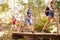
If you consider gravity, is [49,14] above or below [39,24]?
above

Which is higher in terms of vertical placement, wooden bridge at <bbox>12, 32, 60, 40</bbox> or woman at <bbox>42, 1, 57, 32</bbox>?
woman at <bbox>42, 1, 57, 32</bbox>

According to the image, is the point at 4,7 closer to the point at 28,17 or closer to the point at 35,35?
the point at 28,17

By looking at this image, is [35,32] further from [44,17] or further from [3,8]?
[3,8]

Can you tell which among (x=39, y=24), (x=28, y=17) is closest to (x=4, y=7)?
(x=28, y=17)

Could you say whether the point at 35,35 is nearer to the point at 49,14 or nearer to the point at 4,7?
the point at 49,14

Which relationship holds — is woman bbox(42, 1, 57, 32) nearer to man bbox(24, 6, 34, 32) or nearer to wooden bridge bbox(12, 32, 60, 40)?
wooden bridge bbox(12, 32, 60, 40)

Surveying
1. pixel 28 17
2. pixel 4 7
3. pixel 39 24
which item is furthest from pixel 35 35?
pixel 4 7

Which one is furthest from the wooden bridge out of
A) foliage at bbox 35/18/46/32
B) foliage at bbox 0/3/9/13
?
foliage at bbox 0/3/9/13

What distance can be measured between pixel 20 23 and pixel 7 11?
0.83ft

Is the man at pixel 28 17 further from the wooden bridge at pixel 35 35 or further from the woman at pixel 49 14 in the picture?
the woman at pixel 49 14

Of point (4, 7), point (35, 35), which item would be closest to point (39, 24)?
point (35, 35)

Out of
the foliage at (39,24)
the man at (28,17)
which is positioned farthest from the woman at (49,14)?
the man at (28,17)

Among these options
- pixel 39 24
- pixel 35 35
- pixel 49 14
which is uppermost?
pixel 49 14

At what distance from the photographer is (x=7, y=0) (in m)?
2.72
